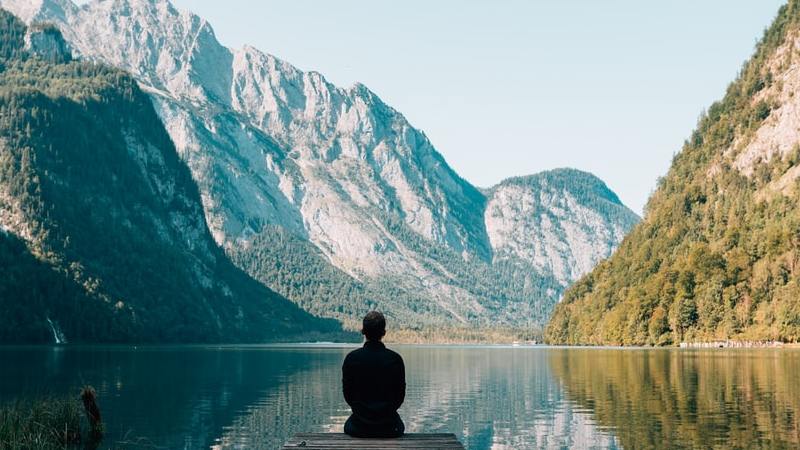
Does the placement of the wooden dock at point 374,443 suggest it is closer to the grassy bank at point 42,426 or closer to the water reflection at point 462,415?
the grassy bank at point 42,426

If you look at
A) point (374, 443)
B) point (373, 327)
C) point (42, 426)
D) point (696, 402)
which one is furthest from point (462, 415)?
point (373, 327)

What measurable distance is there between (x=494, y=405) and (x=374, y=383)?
2354 inches

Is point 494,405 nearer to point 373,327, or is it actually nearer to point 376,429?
point 376,429

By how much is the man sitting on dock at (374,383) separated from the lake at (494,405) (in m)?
31.0

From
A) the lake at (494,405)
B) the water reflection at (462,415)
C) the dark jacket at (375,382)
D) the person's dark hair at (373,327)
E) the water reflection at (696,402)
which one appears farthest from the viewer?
the water reflection at (462,415)

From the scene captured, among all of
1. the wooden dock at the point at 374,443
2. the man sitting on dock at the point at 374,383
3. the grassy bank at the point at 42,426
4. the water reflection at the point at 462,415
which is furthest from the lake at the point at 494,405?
the man sitting on dock at the point at 374,383

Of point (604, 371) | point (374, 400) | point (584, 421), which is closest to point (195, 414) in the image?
point (584, 421)

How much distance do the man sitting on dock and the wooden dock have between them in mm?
411

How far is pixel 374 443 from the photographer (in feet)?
78.5

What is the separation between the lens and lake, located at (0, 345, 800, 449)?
57.0 m

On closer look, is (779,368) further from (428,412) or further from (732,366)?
(428,412)

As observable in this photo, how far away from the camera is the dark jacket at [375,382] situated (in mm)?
24109

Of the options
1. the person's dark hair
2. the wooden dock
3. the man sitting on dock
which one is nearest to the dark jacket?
the man sitting on dock

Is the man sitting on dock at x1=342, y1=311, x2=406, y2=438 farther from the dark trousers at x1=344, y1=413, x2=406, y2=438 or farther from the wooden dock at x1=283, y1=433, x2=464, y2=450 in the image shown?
the wooden dock at x1=283, y1=433, x2=464, y2=450
